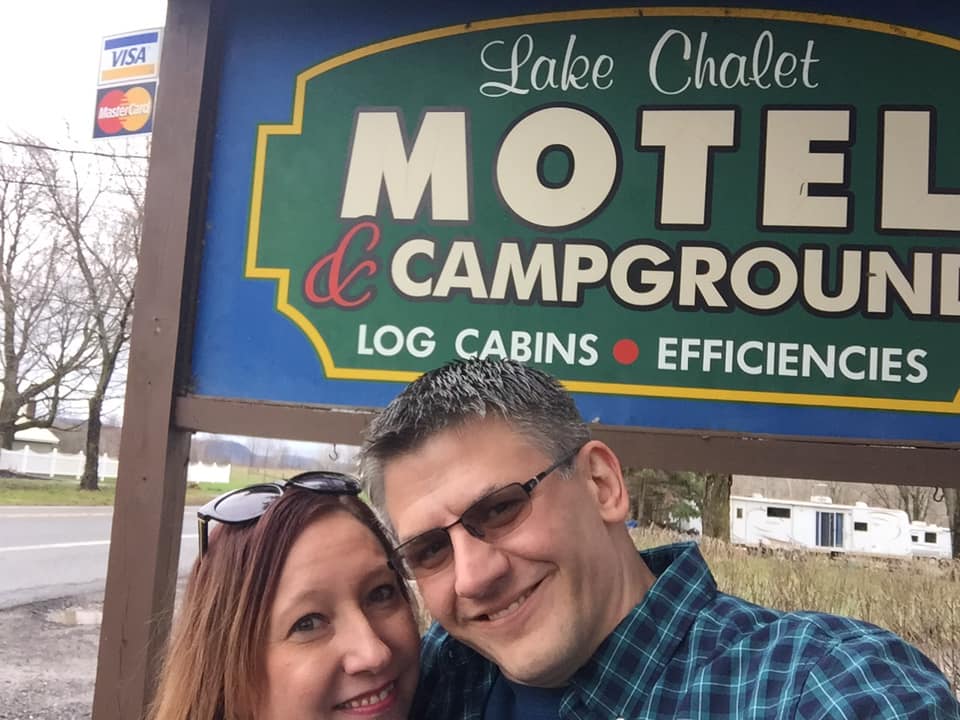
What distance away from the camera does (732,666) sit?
1235 mm

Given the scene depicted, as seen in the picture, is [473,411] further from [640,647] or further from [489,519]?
[640,647]

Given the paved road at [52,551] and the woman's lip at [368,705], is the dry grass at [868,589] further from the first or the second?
the paved road at [52,551]

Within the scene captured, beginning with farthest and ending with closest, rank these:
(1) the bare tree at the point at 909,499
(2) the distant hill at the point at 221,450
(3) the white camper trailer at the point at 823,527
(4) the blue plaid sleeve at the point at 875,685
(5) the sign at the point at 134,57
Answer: (1) the bare tree at the point at 909,499
(3) the white camper trailer at the point at 823,527
(5) the sign at the point at 134,57
(2) the distant hill at the point at 221,450
(4) the blue plaid sleeve at the point at 875,685

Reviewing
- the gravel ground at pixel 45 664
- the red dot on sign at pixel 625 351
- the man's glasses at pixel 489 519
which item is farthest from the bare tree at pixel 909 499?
the gravel ground at pixel 45 664

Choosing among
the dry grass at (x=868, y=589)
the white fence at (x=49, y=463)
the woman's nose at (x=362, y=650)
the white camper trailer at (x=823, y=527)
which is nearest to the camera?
the woman's nose at (x=362, y=650)

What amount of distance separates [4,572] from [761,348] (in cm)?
863

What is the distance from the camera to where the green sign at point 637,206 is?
215 centimetres

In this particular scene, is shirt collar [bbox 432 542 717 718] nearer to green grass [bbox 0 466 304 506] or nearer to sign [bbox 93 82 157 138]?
sign [bbox 93 82 157 138]

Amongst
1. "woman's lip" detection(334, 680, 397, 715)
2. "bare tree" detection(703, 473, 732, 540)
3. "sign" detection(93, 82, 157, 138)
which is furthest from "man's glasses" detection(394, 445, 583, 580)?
"bare tree" detection(703, 473, 732, 540)

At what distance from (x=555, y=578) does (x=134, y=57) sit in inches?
103

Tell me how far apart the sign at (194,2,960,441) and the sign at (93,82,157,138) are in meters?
0.71

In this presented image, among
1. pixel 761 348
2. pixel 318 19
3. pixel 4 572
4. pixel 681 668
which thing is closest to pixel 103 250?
pixel 4 572

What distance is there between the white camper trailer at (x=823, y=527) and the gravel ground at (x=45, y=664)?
14.2 feet

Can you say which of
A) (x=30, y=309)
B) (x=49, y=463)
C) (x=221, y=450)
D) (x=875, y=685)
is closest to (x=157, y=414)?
(x=221, y=450)
